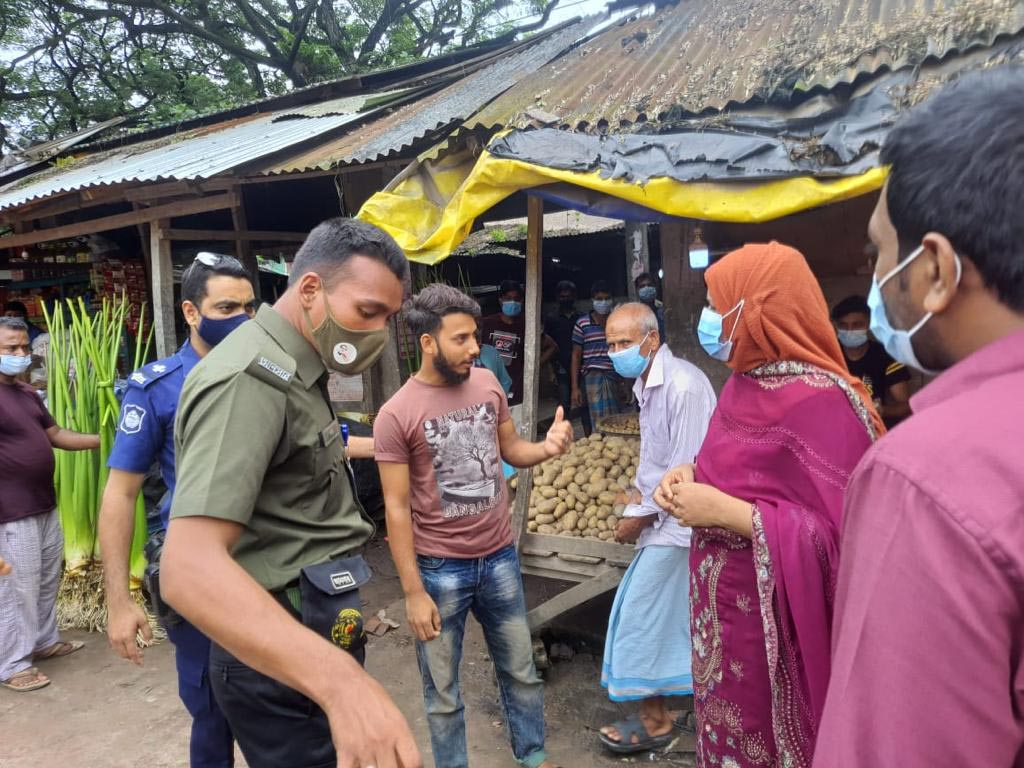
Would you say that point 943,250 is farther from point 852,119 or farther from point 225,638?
point 852,119

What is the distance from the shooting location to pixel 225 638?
3.46 ft

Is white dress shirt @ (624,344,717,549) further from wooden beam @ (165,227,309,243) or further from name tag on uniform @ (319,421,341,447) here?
wooden beam @ (165,227,309,243)

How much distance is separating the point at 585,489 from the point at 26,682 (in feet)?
11.3

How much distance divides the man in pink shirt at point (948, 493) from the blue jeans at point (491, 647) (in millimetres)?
2018

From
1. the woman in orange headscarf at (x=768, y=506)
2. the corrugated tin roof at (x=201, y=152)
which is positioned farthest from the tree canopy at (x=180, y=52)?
the woman in orange headscarf at (x=768, y=506)

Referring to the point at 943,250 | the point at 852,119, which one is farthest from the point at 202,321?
the point at 852,119

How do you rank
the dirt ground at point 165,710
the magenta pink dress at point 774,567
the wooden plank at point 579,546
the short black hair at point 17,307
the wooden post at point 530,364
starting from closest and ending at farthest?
the magenta pink dress at point 774,567
the dirt ground at point 165,710
the wooden plank at point 579,546
the wooden post at point 530,364
the short black hair at point 17,307

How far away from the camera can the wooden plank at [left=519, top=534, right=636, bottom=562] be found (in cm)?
330

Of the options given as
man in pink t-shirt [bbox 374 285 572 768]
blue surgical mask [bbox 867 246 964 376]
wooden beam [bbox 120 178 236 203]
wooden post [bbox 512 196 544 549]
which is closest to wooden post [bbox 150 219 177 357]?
wooden beam [bbox 120 178 236 203]

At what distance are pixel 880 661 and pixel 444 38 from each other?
56.3ft

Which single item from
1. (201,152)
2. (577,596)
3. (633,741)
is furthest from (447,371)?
(201,152)

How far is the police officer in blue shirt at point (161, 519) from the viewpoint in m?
2.21

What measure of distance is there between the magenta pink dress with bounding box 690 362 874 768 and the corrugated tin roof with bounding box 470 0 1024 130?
81.5 inches

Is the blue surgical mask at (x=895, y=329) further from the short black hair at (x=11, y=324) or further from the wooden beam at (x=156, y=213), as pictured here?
the wooden beam at (x=156, y=213)
